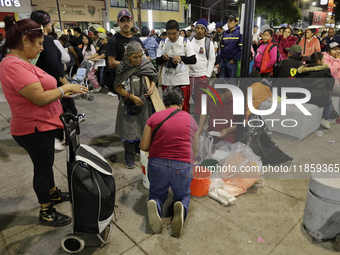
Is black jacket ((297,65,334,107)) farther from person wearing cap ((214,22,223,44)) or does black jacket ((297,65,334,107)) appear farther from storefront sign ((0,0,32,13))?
storefront sign ((0,0,32,13))

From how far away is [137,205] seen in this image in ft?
9.79

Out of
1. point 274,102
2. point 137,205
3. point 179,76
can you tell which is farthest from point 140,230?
point 274,102

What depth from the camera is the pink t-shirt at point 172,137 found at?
97.0 inches

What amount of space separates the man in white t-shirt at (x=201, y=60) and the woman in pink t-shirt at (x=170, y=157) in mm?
2857

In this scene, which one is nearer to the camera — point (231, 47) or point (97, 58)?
point (231, 47)

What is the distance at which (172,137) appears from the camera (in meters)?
2.47

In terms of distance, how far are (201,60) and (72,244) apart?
4263 millimetres

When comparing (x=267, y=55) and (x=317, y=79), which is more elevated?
(x=267, y=55)

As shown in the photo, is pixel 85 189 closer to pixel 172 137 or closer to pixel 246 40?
pixel 172 137

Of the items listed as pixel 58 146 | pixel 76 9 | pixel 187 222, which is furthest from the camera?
pixel 76 9

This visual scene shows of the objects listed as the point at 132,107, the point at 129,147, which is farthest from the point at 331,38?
the point at 129,147

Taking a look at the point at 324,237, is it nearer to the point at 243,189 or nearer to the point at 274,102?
the point at 243,189

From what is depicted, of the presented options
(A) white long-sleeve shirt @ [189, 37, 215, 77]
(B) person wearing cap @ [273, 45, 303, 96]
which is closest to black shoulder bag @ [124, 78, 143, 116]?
(A) white long-sleeve shirt @ [189, 37, 215, 77]

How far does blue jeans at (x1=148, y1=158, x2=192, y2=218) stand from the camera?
8.15ft
